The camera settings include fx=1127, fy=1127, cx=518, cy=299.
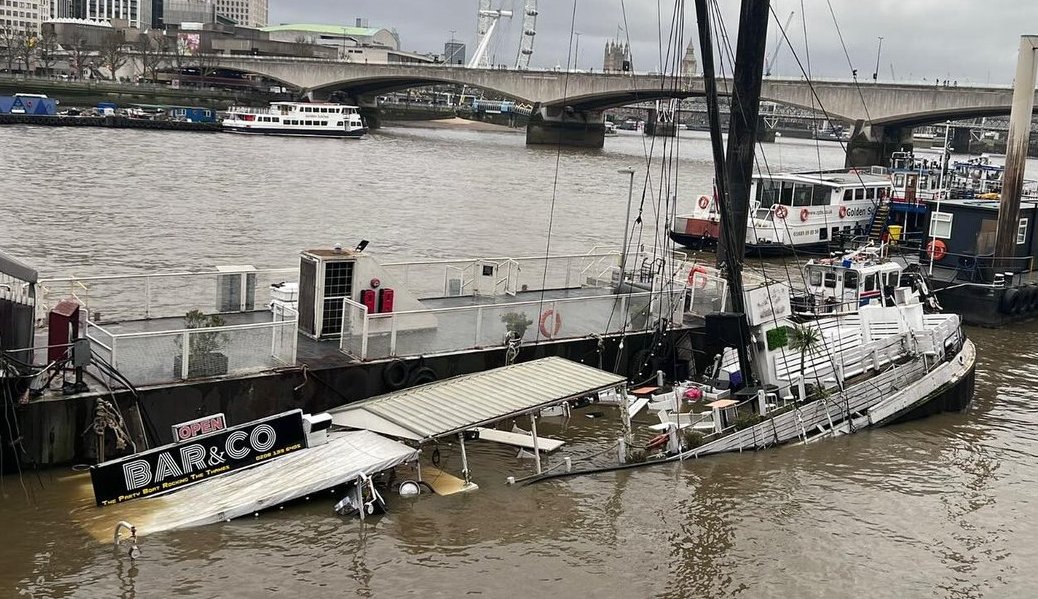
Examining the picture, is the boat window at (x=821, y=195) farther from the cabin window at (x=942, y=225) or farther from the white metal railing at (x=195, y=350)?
the white metal railing at (x=195, y=350)

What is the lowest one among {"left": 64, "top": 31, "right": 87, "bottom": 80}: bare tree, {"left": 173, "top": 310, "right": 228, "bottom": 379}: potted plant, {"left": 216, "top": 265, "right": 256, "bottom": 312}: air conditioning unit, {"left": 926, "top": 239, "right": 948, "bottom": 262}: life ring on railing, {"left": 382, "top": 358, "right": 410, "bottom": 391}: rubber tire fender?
{"left": 382, "top": 358, "right": 410, "bottom": 391}: rubber tire fender

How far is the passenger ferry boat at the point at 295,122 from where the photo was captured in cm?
9781

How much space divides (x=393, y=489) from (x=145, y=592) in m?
4.04

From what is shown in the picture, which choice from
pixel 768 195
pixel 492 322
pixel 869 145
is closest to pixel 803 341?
pixel 492 322

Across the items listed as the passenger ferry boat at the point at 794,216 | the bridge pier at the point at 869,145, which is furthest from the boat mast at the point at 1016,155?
the bridge pier at the point at 869,145

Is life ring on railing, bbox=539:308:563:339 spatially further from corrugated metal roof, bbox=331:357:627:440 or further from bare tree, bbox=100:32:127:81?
bare tree, bbox=100:32:127:81

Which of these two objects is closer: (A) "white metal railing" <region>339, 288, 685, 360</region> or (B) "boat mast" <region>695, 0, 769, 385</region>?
(A) "white metal railing" <region>339, 288, 685, 360</region>

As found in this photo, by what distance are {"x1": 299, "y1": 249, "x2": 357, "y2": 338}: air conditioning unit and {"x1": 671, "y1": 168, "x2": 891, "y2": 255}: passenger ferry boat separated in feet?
89.7

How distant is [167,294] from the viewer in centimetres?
2575

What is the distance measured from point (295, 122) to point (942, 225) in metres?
71.9

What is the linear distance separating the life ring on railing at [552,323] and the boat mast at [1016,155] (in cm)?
1930

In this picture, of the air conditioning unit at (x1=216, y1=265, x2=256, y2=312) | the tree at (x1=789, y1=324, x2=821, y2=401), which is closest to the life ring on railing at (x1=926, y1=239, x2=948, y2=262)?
the tree at (x1=789, y1=324, x2=821, y2=401)

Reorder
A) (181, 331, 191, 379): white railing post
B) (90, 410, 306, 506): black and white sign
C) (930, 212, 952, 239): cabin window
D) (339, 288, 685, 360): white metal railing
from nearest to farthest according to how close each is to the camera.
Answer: (90, 410, 306, 506): black and white sign < (181, 331, 191, 379): white railing post < (339, 288, 685, 360): white metal railing < (930, 212, 952, 239): cabin window

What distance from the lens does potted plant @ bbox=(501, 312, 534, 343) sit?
808 inches
